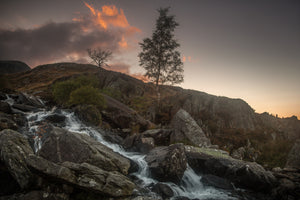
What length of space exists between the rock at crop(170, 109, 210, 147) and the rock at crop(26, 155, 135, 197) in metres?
10.1

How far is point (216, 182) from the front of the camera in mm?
9961

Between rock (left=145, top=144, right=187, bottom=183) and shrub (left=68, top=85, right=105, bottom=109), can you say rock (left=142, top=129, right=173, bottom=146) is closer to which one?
rock (left=145, top=144, right=187, bottom=183)

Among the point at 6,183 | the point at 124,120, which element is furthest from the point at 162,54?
the point at 6,183

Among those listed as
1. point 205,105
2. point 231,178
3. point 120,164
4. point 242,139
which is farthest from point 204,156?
point 205,105

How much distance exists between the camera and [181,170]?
10.0 m

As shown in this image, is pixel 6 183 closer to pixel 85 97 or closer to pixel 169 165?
pixel 169 165

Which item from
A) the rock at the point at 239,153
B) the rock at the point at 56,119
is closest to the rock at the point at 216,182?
the rock at the point at 239,153

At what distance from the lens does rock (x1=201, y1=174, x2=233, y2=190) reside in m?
9.59

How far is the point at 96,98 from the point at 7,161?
16010 mm

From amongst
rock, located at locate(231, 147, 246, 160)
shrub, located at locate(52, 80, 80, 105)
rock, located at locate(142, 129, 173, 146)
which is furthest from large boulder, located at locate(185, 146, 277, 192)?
shrub, located at locate(52, 80, 80, 105)

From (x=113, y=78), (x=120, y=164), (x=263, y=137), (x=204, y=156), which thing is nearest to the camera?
(x=120, y=164)

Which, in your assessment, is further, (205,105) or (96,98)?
(205,105)

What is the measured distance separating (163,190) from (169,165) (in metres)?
1.67

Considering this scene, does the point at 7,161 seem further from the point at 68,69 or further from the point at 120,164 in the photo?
the point at 68,69
